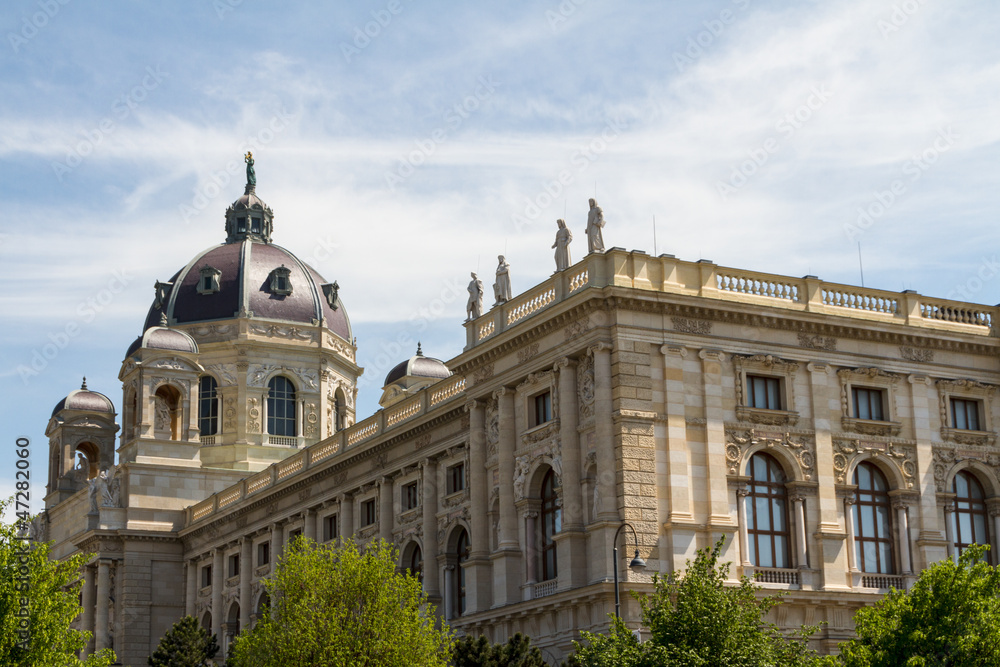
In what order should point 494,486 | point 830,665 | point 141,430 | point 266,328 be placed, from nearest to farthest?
point 830,665 < point 494,486 < point 141,430 < point 266,328

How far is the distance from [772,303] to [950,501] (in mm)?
8964

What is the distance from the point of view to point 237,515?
253ft

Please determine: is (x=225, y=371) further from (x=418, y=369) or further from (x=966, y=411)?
(x=966, y=411)

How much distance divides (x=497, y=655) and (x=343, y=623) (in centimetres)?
601

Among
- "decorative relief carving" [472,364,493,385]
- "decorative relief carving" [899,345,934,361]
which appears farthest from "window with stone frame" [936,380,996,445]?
"decorative relief carving" [472,364,493,385]

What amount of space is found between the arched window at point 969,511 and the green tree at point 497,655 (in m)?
18.0

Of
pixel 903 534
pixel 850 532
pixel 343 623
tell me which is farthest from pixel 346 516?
pixel 903 534

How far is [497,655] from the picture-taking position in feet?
128

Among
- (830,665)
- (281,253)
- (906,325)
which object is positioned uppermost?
(281,253)

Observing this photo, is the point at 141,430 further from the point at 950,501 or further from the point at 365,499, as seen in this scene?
the point at 950,501

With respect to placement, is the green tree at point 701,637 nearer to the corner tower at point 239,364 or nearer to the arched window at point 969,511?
the arched window at point 969,511

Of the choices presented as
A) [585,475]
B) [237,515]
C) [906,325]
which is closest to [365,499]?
[237,515]

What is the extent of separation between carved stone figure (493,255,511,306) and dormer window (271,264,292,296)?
1713 inches

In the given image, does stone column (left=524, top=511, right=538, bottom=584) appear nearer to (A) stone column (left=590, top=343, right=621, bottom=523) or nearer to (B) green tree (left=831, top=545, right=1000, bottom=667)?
(A) stone column (left=590, top=343, right=621, bottom=523)
